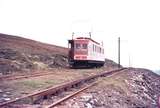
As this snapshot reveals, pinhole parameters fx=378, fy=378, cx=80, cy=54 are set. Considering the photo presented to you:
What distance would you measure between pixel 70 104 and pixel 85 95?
265 centimetres

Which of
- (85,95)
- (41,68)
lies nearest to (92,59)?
(41,68)

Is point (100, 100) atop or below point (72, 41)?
below

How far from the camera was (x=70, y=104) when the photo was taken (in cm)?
1334

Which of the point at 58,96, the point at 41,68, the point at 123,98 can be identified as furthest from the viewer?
the point at 41,68

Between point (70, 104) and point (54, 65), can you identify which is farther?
point (54, 65)

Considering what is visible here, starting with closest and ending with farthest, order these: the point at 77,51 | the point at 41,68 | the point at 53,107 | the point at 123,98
A: the point at 53,107
the point at 123,98
the point at 41,68
the point at 77,51

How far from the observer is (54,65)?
125 feet

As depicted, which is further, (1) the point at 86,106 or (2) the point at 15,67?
(2) the point at 15,67

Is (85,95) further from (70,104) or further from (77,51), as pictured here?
(77,51)

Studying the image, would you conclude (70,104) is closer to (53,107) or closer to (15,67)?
(53,107)

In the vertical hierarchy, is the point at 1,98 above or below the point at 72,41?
below

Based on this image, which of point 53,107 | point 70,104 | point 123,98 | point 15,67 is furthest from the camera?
point 15,67

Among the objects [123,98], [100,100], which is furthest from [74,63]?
[100,100]

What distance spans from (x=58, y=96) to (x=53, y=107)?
3.20 metres
